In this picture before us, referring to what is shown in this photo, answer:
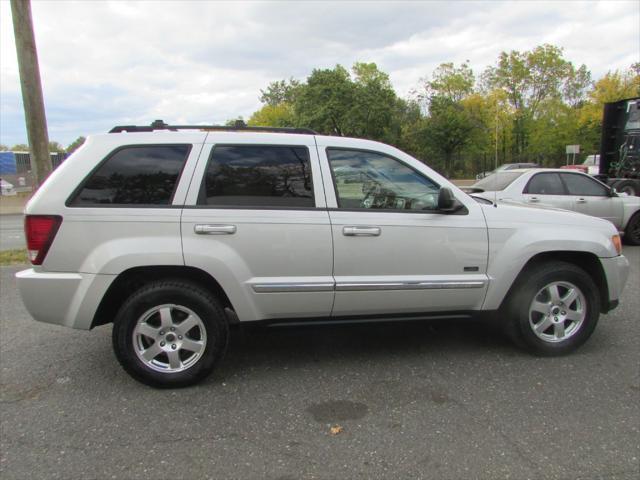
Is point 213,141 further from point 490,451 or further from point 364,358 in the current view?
point 490,451

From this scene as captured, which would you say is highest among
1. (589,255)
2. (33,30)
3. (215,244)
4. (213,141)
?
(33,30)

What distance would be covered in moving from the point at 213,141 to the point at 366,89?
44.3 metres

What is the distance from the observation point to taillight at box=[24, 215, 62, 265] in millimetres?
3066

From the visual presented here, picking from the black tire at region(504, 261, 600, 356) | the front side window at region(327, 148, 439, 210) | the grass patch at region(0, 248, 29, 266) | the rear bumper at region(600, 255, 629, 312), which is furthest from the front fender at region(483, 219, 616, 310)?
the grass patch at region(0, 248, 29, 266)

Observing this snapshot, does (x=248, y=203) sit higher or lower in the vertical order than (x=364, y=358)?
higher

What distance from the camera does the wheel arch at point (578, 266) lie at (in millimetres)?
3760

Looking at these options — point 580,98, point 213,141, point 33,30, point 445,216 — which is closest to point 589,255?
point 445,216

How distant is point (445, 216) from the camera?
353 centimetres

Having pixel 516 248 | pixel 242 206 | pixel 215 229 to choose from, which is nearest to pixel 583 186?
pixel 516 248

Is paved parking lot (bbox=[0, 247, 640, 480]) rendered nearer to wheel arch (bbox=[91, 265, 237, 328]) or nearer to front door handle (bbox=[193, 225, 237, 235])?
wheel arch (bbox=[91, 265, 237, 328])

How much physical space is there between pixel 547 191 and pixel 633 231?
239 cm

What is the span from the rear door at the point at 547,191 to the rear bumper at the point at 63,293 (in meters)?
7.11

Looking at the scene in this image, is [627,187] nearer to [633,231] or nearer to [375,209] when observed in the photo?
[633,231]

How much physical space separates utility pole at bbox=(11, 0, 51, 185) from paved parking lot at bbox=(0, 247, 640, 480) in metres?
4.19
